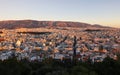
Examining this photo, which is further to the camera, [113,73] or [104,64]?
[104,64]

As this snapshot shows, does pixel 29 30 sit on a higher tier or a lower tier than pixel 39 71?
lower

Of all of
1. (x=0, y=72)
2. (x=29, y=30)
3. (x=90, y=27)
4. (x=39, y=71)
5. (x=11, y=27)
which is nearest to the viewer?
(x=0, y=72)

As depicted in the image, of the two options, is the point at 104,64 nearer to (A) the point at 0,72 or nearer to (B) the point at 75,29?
(A) the point at 0,72

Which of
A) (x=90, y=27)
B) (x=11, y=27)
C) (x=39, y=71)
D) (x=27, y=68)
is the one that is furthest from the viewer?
(x=90, y=27)

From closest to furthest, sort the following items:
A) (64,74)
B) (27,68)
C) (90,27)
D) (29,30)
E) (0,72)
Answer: (64,74) < (0,72) < (27,68) < (29,30) < (90,27)

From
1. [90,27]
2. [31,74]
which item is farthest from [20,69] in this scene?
[90,27]

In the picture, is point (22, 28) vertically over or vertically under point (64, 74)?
under

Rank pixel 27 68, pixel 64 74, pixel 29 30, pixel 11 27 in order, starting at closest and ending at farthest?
pixel 64 74 → pixel 27 68 → pixel 29 30 → pixel 11 27

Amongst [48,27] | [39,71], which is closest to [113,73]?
[39,71]

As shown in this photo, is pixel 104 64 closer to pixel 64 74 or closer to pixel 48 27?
pixel 64 74
